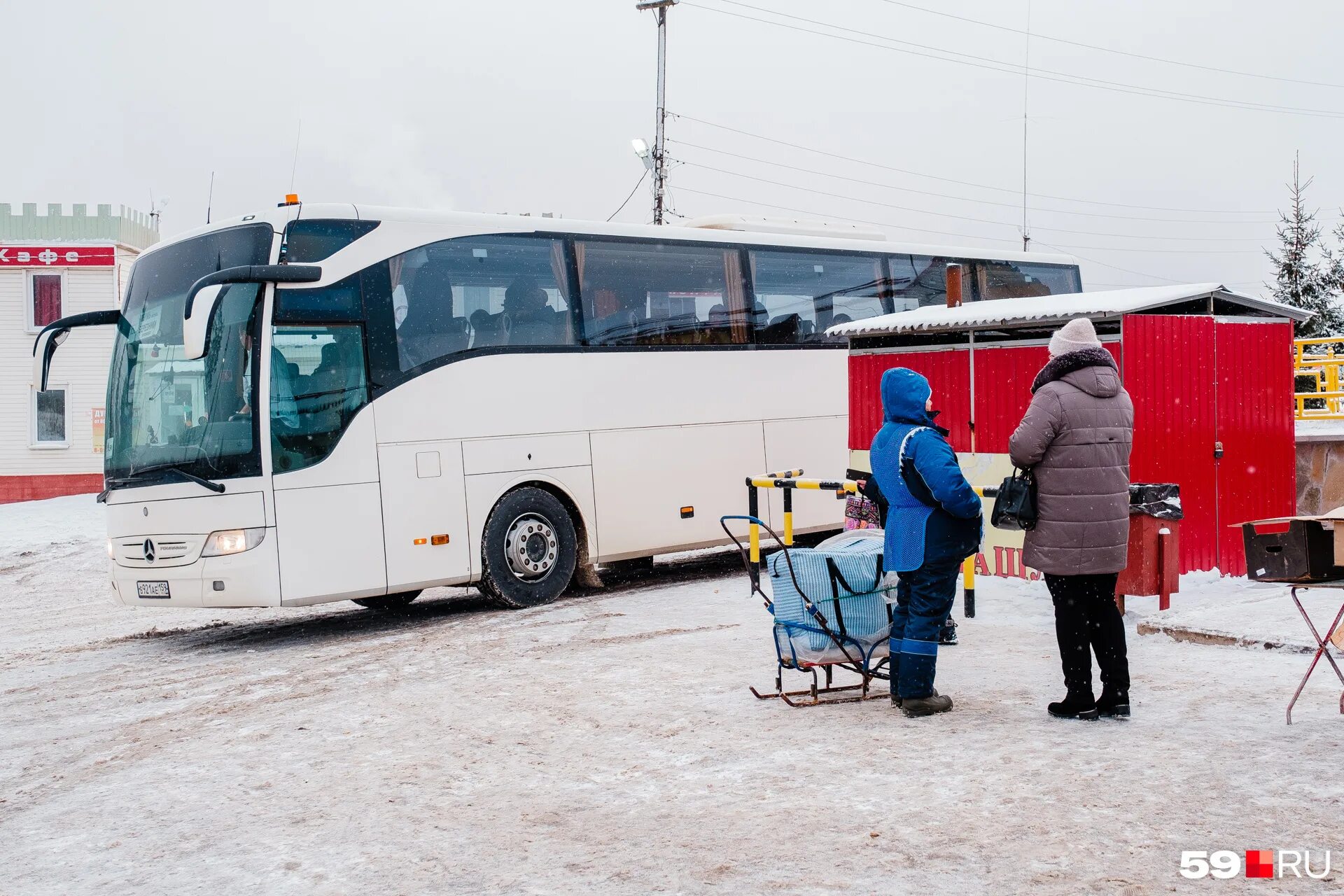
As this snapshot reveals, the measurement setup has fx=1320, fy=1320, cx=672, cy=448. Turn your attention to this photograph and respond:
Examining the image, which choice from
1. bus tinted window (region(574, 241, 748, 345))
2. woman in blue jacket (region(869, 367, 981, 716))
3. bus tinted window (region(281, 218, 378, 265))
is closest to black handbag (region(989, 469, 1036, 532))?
woman in blue jacket (region(869, 367, 981, 716))

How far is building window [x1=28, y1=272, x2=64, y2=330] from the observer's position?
122 ft

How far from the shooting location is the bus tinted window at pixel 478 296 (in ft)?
38.3

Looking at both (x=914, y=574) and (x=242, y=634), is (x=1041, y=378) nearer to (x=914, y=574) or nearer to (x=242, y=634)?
(x=914, y=574)

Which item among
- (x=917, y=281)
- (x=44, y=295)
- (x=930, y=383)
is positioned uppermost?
(x=44, y=295)

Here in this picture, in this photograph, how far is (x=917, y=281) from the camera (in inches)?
656

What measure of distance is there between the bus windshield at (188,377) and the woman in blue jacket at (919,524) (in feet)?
19.1

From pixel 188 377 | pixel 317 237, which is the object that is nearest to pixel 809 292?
pixel 317 237

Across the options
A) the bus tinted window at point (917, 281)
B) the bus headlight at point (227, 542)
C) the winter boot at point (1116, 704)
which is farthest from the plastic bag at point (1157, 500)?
the bus tinted window at point (917, 281)

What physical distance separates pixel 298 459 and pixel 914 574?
5916mm

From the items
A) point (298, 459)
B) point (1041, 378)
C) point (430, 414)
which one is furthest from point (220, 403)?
point (1041, 378)

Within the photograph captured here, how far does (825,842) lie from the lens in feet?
16.3

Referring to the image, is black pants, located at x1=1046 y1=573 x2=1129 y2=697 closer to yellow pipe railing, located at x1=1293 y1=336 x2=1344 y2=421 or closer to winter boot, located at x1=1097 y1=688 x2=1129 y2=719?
winter boot, located at x1=1097 y1=688 x2=1129 y2=719

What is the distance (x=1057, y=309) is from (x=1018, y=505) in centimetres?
500

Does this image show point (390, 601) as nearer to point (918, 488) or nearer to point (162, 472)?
point (162, 472)
